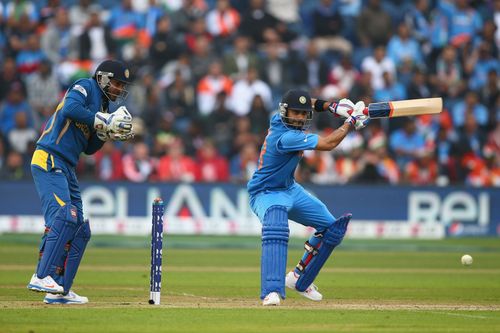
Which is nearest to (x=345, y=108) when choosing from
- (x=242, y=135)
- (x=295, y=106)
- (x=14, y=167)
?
(x=295, y=106)

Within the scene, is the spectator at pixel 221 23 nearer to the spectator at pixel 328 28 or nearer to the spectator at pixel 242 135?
the spectator at pixel 328 28

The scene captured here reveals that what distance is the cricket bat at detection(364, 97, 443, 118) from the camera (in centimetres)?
927

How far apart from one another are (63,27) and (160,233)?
39.8ft

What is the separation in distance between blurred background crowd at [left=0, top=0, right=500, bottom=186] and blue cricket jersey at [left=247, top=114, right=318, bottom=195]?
9270mm

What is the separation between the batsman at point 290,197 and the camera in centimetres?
871

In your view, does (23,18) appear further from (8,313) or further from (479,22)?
(8,313)

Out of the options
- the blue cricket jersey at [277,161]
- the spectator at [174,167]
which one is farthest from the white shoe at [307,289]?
the spectator at [174,167]

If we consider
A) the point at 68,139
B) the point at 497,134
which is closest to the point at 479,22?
the point at 497,134

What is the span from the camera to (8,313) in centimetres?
803

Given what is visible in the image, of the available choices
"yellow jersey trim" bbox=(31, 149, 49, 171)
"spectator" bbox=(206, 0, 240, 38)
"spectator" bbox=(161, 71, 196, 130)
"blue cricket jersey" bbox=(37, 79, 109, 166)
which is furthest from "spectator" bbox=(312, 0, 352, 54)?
"yellow jersey trim" bbox=(31, 149, 49, 171)

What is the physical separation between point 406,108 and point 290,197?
1.34 metres

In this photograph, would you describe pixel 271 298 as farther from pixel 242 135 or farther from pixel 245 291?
pixel 242 135

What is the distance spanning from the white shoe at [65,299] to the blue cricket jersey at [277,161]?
1772mm

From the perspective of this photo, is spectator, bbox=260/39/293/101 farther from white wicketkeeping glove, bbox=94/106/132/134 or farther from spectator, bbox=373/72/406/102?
white wicketkeeping glove, bbox=94/106/132/134
